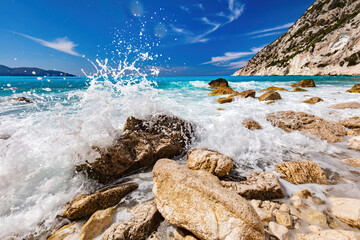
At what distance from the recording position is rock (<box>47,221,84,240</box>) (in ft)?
7.12

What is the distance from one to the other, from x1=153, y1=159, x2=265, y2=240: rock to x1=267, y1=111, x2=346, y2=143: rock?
193 inches

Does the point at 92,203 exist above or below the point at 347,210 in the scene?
below

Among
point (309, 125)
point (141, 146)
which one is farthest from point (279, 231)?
point (309, 125)

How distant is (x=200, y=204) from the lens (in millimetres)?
1932

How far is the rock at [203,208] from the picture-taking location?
5.60 feet

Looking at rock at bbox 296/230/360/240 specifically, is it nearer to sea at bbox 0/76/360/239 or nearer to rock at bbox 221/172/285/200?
rock at bbox 221/172/285/200

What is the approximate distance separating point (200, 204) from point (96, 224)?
1.54 metres

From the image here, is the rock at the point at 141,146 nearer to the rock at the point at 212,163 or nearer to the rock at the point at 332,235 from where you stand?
the rock at the point at 212,163

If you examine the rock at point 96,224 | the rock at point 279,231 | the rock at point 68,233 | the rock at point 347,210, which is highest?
the rock at point 347,210

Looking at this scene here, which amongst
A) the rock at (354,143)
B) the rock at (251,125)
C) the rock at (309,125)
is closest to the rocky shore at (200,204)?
the rock at (354,143)

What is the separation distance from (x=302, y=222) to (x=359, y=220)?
0.66m

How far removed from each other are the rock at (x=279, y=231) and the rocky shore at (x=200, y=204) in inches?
0.4

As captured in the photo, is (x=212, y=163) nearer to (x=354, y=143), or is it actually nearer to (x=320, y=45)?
(x=354, y=143)

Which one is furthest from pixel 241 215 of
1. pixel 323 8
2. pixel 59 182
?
pixel 323 8
